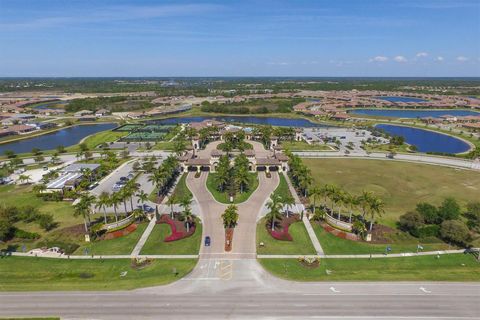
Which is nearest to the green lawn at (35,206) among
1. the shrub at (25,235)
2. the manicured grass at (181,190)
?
the shrub at (25,235)

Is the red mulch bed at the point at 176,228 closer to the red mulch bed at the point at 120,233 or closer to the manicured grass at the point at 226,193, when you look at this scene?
the red mulch bed at the point at 120,233

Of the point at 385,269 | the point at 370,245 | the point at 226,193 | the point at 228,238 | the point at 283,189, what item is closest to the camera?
the point at 385,269

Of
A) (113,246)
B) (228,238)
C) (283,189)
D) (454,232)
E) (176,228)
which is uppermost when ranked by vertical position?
(454,232)

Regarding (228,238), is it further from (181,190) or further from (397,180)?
(397,180)

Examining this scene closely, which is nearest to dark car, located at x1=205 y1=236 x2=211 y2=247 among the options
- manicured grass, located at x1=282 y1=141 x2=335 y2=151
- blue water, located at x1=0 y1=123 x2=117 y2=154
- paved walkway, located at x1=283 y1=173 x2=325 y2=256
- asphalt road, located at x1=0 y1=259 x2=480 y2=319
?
asphalt road, located at x1=0 y1=259 x2=480 y2=319

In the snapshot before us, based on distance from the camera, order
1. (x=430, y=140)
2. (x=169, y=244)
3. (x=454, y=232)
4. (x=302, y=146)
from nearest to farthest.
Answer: (x=454, y=232)
(x=169, y=244)
(x=302, y=146)
(x=430, y=140)

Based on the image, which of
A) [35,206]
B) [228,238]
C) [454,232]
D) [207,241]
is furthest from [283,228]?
[35,206]
